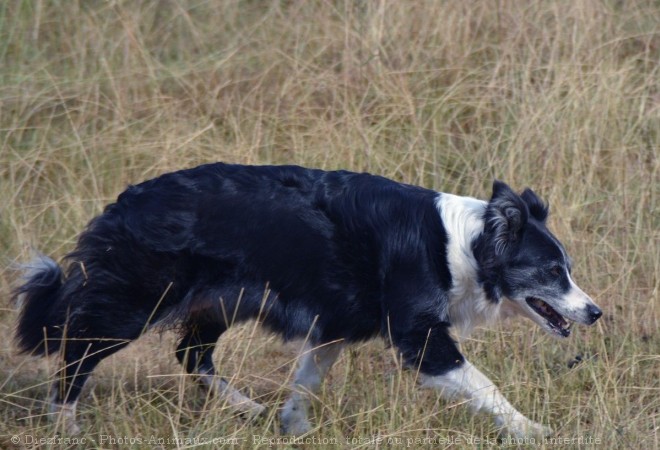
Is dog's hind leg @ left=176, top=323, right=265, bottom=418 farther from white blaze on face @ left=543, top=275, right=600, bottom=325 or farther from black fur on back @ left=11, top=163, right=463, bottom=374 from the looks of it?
white blaze on face @ left=543, top=275, right=600, bottom=325

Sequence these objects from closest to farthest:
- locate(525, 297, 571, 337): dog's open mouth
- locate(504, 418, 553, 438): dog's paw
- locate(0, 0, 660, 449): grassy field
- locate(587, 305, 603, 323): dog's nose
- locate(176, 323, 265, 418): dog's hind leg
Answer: locate(504, 418, 553, 438): dog's paw, locate(587, 305, 603, 323): dog's nose, locate(525, 297, 571, 337): dog's open mouth, locate(176, 323, 265, 418): dog's hind leg, locate(0, 0, 660, 449): grassy field

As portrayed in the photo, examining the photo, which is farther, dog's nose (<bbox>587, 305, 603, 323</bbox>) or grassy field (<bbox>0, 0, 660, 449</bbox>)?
grassy field (<bbox>0, 0, 660, 449</bbox>)

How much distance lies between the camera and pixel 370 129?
7.11 metres

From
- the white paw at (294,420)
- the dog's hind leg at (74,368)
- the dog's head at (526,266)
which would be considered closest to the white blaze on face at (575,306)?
the dog's head at (526,266)

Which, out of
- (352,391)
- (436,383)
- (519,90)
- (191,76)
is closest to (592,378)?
(436,383)

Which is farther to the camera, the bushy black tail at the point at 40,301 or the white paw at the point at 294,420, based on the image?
the white paw at the point at 294,420

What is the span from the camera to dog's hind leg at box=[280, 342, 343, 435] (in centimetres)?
467

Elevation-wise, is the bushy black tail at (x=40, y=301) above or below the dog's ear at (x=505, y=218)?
below

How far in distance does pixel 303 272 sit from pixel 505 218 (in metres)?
0.99

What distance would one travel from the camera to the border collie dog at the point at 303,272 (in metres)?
4.38

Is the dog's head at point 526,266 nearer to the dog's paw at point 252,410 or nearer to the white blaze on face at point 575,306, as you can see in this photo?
the white blaze on face at point 575,306

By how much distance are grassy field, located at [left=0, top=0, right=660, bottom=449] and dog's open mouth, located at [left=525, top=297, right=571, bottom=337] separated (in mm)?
327

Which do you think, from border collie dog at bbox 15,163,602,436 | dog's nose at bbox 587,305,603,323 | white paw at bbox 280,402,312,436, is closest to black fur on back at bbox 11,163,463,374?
border collie dog at bbox 15,163,602,436

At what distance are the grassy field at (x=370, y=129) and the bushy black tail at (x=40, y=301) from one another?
1.03 feet
